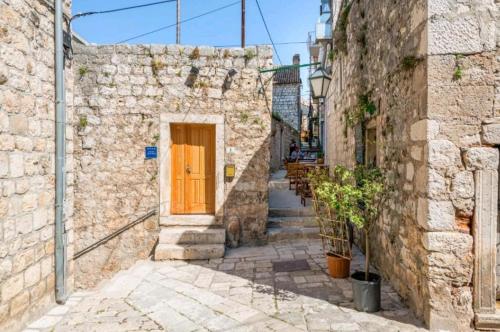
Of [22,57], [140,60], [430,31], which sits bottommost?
[22,57]

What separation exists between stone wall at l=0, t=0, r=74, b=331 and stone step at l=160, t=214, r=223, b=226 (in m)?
2.31

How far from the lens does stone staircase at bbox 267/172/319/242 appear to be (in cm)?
607

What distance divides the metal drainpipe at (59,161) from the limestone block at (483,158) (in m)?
4.12

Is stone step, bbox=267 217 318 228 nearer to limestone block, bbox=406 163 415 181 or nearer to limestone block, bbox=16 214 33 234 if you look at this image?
limestone block, bbox=406 163 415 181

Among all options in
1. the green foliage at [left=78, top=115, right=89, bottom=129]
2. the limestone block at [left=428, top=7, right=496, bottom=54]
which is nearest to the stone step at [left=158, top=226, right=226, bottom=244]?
the green foliage at [left=78, top=115, right=89, bottom=129]

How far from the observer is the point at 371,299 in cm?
332

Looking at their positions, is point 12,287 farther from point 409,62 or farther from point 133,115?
point 409,62

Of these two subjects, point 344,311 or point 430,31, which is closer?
point 430,31

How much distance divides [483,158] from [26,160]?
419 centimetres

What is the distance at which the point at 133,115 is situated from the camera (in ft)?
19.1

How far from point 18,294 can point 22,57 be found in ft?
7.21

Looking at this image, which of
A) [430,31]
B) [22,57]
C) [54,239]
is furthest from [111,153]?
[430,31]

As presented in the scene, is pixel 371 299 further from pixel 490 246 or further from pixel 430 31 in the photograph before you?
pixel 430 31

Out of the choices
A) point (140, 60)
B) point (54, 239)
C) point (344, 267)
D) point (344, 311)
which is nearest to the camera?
point (344, 311)
